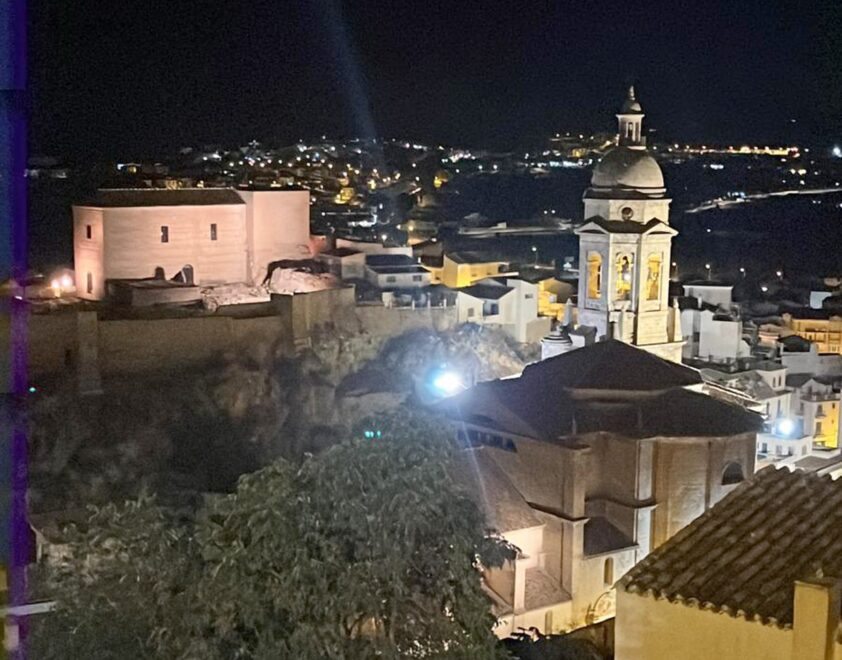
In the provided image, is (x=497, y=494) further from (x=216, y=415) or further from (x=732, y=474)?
(x=216, y=415)

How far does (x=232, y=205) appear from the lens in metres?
27.4

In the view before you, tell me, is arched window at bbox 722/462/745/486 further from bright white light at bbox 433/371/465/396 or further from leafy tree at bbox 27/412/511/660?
bright white light at bbox 433/371/465/396

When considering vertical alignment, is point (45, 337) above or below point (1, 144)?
below

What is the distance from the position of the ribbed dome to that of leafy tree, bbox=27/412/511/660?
12.9 m

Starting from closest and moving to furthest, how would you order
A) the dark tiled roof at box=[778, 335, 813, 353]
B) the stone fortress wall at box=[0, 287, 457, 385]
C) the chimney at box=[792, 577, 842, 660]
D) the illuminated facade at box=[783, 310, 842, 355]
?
the chimney at box=[792, 577, 842, 660]
the stone fortress wall at box=[0, 287, 457, 385]
the dark tiled roof at box=[778, 335, 813, 353]
the illuminated facade at box=[783, 310, 842, 355]

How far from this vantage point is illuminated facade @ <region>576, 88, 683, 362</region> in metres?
19.2

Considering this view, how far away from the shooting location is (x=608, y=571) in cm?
1449

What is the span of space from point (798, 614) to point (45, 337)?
717 inches

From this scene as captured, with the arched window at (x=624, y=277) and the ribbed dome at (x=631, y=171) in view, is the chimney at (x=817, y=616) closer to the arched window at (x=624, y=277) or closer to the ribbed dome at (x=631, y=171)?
the arched window at (x=624, y=277)

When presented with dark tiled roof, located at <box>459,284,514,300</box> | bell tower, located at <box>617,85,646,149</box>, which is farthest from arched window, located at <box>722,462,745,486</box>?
dark tiled roof, located at <box>459,284,514,300</box>

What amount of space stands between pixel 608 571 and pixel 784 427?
12.3 meters

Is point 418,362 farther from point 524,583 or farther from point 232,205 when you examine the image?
point 524,583

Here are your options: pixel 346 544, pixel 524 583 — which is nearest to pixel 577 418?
pixel 524 583

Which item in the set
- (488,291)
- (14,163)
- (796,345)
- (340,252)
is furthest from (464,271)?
(14,163)
